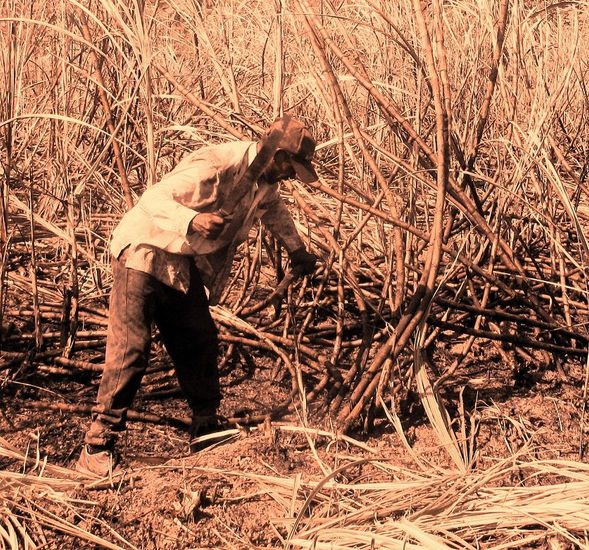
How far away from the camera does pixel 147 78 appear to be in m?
2.80

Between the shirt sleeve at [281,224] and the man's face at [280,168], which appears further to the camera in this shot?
the shirt sleeve at [281,224]

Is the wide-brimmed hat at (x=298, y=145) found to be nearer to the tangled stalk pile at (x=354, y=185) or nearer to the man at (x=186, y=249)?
the man at (x=186, y=249)

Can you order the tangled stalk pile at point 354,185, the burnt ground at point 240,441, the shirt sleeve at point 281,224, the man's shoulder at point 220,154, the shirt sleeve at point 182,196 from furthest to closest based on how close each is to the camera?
the shirt sleeve at point 281,224 < the tangled stalk pile at point 354,185 < the man's shoulder at point 220,154 < the shirt sleeve at point 182,196 < the burnt ground at point 240,441

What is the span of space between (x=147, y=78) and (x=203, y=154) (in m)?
0.28

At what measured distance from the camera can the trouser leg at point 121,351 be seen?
287 centimetres

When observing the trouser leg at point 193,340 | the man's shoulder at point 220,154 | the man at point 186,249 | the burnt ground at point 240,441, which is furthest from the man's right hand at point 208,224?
the burnt ground at point 240,441

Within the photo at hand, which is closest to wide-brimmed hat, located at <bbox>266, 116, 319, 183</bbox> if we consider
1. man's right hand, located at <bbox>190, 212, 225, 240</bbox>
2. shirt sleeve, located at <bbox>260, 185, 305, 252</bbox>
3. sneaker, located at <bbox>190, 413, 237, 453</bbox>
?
man's right hand, located at <bbox>190, 212, 225, 240</bbox>

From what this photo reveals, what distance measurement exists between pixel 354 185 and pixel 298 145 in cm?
132

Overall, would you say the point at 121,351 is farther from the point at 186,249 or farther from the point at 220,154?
the point at 220,154

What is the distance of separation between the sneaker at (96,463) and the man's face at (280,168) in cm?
97

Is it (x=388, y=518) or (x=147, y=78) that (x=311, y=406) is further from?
(x=147, y=78)

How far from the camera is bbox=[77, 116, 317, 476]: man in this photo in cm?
271

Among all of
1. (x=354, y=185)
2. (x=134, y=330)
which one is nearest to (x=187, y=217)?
(x=134, y=330)

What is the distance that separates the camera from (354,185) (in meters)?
3.98
